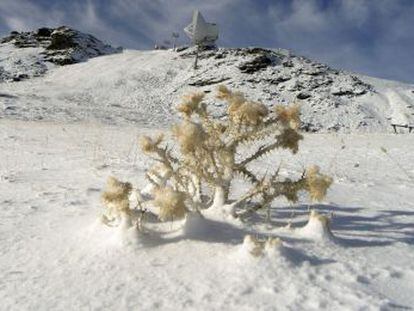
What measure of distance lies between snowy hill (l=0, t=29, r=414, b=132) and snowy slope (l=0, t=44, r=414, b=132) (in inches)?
2.5

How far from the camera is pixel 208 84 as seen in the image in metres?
39.0

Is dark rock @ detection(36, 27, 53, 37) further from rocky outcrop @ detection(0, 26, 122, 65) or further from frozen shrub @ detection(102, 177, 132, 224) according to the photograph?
frozen shrub @ detection(102, 177, 132, 224)

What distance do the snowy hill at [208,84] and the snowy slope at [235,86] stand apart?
0.06 metres

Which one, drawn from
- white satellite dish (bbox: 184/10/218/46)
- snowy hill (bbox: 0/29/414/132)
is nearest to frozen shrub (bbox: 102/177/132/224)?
snowy hill (bbox: 0/29/414/132)

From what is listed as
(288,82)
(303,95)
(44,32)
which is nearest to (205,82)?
(288,82)

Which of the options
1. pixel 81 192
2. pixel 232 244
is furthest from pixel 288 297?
pixel 81 192

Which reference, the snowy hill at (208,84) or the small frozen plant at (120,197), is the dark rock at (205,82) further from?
the small frozen plant at (120,197)

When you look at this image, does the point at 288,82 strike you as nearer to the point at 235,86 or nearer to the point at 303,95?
the point at 303,95

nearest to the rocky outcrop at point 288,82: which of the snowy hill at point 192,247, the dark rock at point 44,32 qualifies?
the snowy hill at point 192,247

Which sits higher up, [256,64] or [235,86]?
[256,64]

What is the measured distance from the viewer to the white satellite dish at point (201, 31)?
52875 mm

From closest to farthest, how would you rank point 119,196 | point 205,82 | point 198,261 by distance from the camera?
1. point 198,261
2. point 119,196
3. point 205,82

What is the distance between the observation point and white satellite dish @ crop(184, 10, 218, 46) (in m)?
52.9

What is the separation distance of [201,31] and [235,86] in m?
17.3
